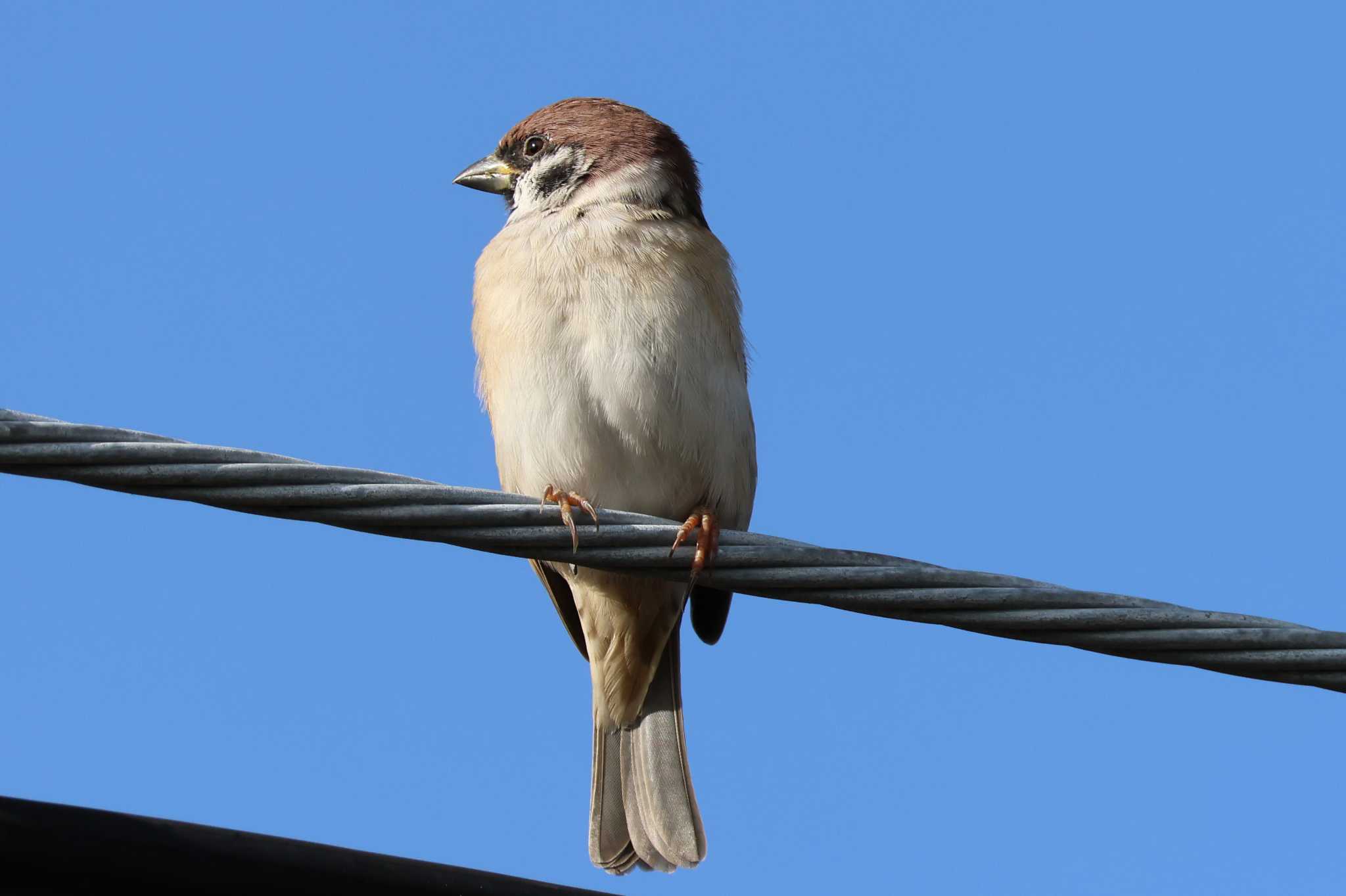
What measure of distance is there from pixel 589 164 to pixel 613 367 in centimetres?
126

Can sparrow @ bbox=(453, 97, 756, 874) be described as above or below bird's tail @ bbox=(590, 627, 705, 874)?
above

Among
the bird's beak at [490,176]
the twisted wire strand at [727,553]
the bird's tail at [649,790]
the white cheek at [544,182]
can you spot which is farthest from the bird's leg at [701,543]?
the bird's beak at [490,176]

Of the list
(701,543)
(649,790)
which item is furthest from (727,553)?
(649,790)

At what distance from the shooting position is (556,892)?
8.61 ft

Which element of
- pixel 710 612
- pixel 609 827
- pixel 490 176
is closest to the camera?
pixel 609 827

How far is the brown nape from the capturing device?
5.80 metres

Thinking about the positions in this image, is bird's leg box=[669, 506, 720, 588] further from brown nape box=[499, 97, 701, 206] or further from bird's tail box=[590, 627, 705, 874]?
brown nape box=[499, 97, 701, 206]

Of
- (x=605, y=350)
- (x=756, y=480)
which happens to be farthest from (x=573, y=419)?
(x=756, y=480)

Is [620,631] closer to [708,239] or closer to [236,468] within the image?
[708,239]

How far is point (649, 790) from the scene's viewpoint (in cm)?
523

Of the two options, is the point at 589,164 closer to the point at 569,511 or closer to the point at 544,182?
the point at 544,182

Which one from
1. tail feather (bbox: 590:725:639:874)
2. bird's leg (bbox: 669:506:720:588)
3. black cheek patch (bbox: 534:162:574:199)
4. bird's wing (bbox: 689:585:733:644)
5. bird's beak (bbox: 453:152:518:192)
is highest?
bird's beak (bbox: 453:152:518:192)

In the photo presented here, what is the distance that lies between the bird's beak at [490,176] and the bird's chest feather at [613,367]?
944 millimetres

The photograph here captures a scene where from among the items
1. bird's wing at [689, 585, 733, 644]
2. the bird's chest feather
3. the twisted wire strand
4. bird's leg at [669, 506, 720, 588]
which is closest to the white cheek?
the bird's chest feather
